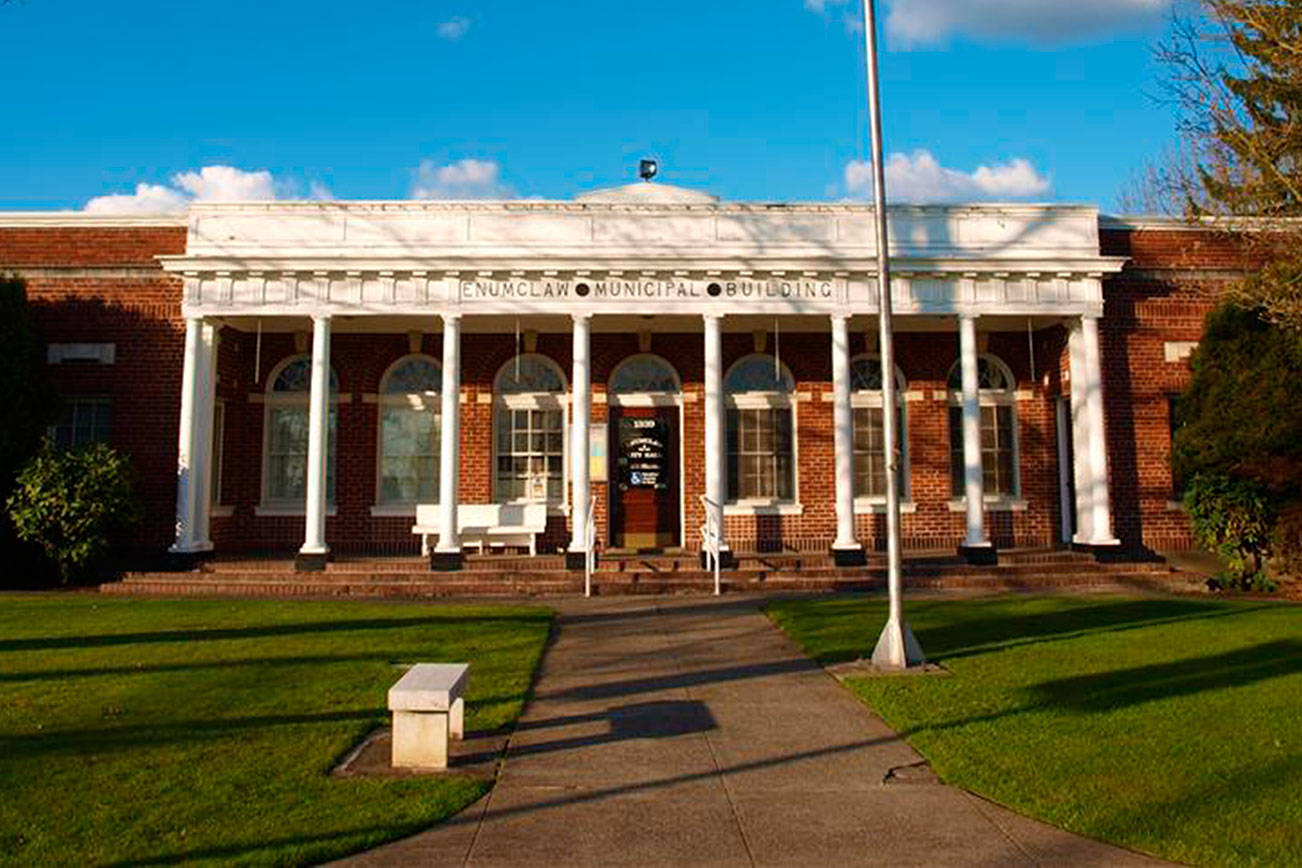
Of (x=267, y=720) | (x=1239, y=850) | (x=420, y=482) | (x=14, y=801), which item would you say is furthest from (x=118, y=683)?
(x=420, y=482)

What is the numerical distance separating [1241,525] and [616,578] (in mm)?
9303

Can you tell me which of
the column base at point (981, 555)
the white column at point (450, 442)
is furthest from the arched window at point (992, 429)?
the white column at point (450, 442)

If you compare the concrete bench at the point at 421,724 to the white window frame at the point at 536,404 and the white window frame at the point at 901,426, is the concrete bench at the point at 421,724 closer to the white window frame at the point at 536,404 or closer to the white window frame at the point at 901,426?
the white window frame at the point at 536,404

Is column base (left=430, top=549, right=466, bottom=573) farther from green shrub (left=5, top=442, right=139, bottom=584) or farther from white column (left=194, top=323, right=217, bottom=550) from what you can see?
green shrub (left=5, top=442, right=139, bottom=584)

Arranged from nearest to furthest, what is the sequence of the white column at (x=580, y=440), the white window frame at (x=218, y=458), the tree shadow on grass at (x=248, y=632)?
the tree shadow on grass at (x=248, y=632) < the white column at (x=580, y=440) < the white window frame at (x=218, y=458)

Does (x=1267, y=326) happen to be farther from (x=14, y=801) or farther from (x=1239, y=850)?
(x=14, y=801)

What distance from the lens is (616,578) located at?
14312 millimetres

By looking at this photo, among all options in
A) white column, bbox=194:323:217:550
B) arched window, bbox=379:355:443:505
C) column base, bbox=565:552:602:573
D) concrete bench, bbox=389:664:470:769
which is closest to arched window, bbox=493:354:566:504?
arched window, bbox=379:355:443:505

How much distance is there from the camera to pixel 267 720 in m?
6.55

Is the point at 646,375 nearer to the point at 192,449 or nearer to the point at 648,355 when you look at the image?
the point at 648,355

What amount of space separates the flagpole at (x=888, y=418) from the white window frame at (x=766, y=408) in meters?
7.97

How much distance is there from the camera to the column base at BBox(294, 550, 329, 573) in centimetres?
1474

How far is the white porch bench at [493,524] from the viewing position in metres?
16.2

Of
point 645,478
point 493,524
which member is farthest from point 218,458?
point 645,478
